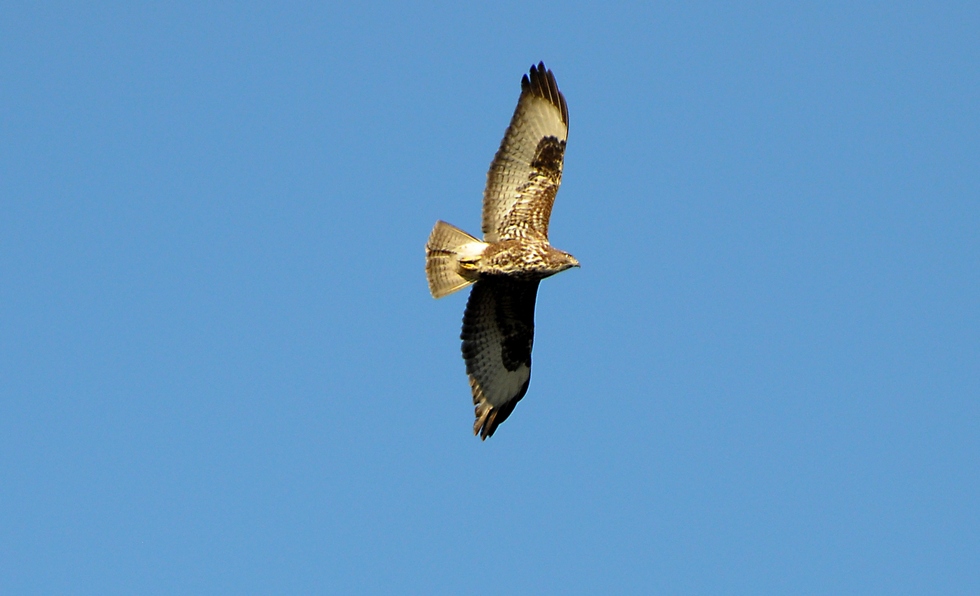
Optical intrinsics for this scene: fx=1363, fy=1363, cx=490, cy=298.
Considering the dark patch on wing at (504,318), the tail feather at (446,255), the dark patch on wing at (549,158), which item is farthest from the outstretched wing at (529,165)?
the dark patch on wing at (504,318)

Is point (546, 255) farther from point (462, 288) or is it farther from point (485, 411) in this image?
point (485, 411)

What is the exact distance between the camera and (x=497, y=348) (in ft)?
43.3

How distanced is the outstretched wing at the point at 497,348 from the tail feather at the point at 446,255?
0.43m

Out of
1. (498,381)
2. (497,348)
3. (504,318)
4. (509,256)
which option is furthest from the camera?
(498,381)

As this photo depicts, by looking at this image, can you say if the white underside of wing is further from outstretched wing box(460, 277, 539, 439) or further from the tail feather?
the tail feather

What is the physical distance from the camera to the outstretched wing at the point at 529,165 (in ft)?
41.5

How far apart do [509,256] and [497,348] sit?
1.30 meters

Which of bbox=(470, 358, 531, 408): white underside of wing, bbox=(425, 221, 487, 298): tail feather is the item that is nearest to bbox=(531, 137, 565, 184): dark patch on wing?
bbox=(425, 221, 487, 298): tail feather

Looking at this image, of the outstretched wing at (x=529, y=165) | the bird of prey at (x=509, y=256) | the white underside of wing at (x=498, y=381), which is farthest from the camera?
the white underside of wing at (x=498, y=381)

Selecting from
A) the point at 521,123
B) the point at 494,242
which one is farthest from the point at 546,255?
the point at 521,123

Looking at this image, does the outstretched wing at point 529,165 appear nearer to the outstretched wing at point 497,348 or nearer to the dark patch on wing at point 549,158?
the dark patch on wing at point 549,158

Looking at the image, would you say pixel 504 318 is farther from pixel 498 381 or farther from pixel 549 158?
pixel 549 158

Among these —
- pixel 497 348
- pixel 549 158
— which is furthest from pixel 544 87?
pixel 497 348

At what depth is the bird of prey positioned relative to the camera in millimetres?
12281
